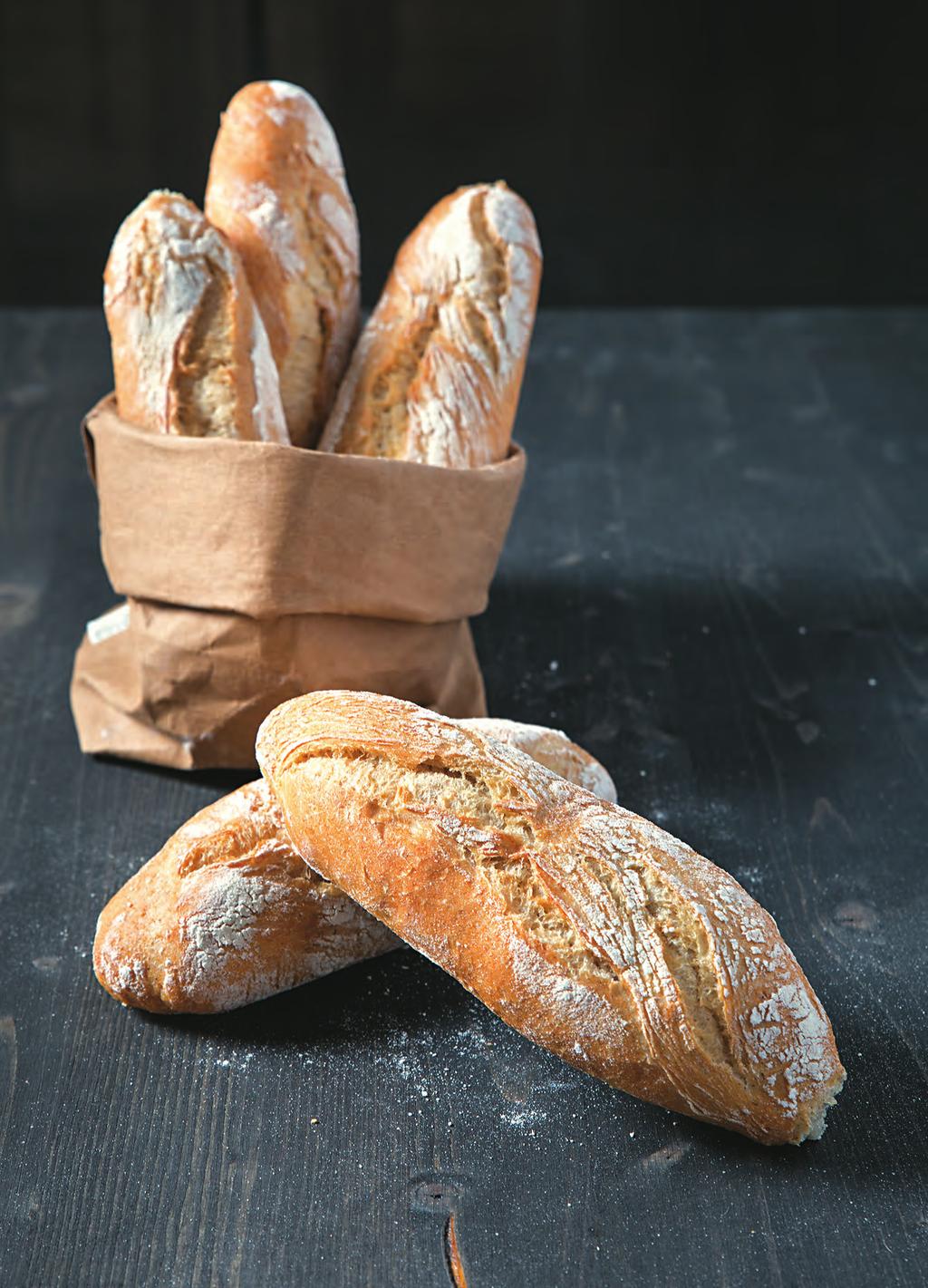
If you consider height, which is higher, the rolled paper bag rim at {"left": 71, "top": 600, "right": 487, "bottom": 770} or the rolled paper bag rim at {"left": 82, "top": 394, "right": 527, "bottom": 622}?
the rolled paper bag rim at {"left": 82, "top": 394, "right": 527, "bottom": 622}

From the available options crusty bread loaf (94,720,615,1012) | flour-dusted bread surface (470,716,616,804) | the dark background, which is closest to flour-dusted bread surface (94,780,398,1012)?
crusty bread loaf (94,720,615,1012)

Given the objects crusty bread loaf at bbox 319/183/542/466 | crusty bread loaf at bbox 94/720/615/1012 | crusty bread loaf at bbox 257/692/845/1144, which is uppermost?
crusty bread loaf at bbox 319/183/542/466

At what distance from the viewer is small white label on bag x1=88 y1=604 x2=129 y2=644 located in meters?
1.62

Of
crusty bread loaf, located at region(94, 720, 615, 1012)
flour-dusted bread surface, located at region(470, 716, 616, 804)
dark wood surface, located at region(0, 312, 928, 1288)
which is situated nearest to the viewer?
dark wood surface, located at region(0, 312, 928, 1288)

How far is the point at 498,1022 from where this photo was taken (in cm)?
116

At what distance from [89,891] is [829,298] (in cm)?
274

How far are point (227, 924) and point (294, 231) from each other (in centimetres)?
79

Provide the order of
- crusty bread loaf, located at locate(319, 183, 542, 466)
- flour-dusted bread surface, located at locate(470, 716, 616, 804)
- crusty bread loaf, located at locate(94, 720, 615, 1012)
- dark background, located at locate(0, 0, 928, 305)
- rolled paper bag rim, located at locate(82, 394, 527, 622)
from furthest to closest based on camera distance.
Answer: dark background, located at locate(0, 0, 928, 305), crusty bread loaf, located at locate(319, 183, 542, 466), rolled paper bag rim, located at locate(82, 394, 527, 622), flour-dusted bread surface, located at locate(470, 716, 616, 804), crusty bread loaf, located at locate(94, 720, 615, 1012)

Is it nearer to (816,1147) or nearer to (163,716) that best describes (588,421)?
(163,716)

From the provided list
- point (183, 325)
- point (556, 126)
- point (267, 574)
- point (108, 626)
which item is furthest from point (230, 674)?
point (556, 126)

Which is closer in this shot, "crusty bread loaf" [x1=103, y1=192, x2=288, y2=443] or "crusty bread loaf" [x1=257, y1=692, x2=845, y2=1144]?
"crusty bread loaf" [x1=257, y1=692, x2=845, y2=1144]

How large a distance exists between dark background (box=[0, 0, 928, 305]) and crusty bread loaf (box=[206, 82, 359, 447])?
1.77m

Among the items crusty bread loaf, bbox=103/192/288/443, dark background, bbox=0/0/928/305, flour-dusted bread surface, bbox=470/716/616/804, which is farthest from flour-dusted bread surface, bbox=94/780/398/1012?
dark background, bbox=0/0/928/305

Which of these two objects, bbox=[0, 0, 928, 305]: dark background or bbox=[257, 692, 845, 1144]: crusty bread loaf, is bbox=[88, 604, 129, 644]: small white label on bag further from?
bbox=[0, 0, 928, 305]: dark background
